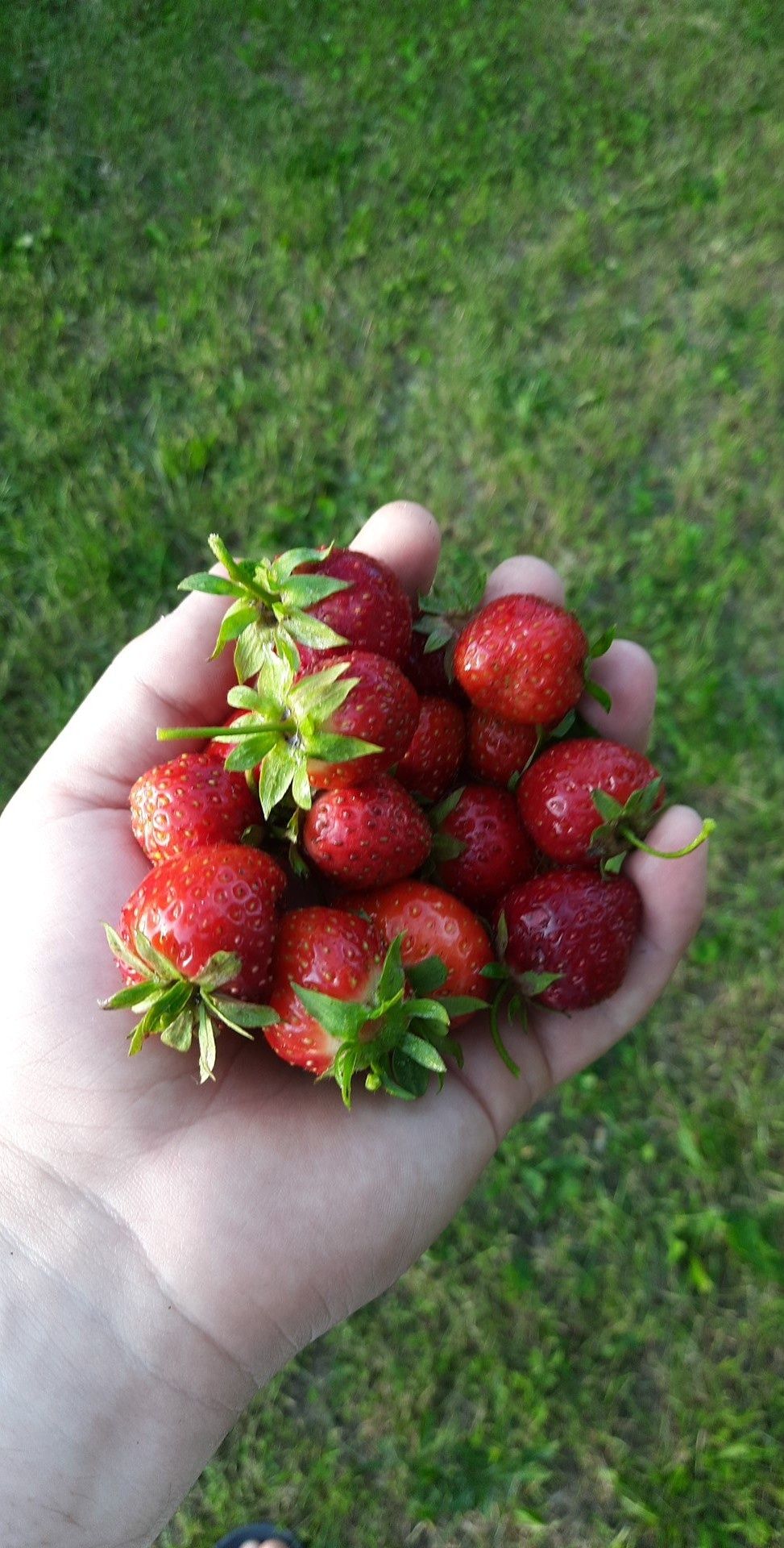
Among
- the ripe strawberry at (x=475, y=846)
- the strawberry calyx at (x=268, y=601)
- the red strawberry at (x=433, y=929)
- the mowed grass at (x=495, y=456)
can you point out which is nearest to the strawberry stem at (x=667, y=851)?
the ripe strawberry at (x=475, y=846)

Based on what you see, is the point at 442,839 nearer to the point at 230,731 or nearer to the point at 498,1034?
the point at 498,1034

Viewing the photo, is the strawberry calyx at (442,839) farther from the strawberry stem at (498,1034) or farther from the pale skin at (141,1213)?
the pale skin at (141,1213)

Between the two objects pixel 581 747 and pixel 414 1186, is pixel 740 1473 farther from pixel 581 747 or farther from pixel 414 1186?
pixel 581 747

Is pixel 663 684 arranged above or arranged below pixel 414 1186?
below

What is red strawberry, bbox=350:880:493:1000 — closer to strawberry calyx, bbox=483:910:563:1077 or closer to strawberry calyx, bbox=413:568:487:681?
strawberry calyx, bbox=483:910:563:1077

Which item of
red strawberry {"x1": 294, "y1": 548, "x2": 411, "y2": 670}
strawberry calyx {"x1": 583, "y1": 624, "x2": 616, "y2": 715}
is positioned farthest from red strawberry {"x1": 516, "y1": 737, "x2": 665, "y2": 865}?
red strawberry {"x1": 294, "y1": 548, "x2": 411, "y2": 670}

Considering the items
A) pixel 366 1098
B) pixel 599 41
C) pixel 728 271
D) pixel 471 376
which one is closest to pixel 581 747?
pixel 366 1098
